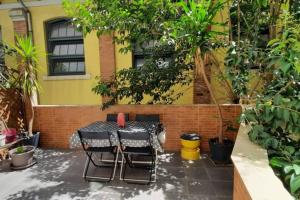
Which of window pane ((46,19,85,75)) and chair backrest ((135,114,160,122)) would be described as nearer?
chair backrest ((135,114,160,122))

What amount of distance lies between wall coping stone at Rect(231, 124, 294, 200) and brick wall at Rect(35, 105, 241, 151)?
2111 mm

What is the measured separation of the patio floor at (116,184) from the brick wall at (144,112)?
2.22ft

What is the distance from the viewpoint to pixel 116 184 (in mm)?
3455

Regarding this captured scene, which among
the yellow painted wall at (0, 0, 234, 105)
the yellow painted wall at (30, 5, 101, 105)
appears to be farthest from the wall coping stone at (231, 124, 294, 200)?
the yellow painted wall at (30, 5, 101, 105)

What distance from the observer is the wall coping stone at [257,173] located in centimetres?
144

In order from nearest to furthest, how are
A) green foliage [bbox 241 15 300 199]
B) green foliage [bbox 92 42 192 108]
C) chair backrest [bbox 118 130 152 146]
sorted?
green foliage [bbox 241 15 300 199]
chair backrest [bbox 118 130 152 146]
green foliage [bbox 92 42 192 108]

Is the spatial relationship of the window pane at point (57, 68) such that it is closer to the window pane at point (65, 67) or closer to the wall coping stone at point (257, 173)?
the window pane at point (65, 67)

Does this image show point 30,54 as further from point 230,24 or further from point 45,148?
point 230,24

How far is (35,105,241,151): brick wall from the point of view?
4.66 metres

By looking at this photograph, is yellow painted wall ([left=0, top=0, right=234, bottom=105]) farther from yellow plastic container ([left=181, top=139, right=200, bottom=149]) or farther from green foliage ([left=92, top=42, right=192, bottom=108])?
yellow plastic container ([left=181, top=139, right=200, bottom=149])

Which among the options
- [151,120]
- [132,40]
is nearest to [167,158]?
[151,120]

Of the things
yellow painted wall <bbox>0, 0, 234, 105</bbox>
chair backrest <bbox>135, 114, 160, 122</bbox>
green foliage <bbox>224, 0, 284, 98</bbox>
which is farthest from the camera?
yellow painted wall <bbox>0, 0, 234, 105</bbox>

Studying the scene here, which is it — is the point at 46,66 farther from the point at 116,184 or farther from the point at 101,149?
the point at 116,184

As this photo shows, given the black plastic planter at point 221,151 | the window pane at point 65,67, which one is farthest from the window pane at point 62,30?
the black plastic planter at point 221,151
